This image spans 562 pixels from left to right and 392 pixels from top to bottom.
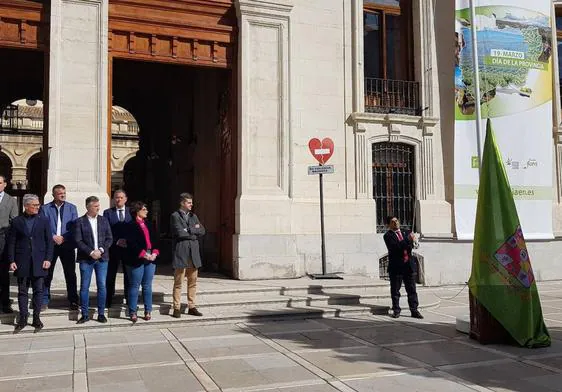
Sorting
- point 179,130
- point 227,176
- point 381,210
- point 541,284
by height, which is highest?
point 179,130

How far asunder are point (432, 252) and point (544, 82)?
5.51 metres

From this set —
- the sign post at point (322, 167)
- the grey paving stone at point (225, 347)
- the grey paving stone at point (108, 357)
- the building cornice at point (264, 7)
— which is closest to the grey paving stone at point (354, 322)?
the grey paving stone at point (225, 347)

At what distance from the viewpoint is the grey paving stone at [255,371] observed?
5410 millimetres

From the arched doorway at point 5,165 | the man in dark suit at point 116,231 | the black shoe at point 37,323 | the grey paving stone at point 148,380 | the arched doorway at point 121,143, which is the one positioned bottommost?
the grey paving stone at point 148,380

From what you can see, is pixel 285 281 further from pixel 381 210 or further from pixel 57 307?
pixel 57 307

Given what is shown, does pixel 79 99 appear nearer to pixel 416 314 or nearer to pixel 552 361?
pixel 416 314

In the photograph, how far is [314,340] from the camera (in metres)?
7.32

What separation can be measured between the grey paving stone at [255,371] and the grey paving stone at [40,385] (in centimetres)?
143

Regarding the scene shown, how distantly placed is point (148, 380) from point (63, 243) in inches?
147

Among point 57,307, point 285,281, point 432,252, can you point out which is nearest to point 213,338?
point 57,307

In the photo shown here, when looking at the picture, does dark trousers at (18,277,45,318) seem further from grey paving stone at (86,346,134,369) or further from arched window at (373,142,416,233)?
arched window at (373,142,416,233)

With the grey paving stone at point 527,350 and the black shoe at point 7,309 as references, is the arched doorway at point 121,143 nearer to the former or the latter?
the black shoe at point 7,309

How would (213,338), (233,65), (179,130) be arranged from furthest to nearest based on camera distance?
(179,130) → (233,65) → (213,338)

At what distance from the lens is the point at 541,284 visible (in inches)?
555
